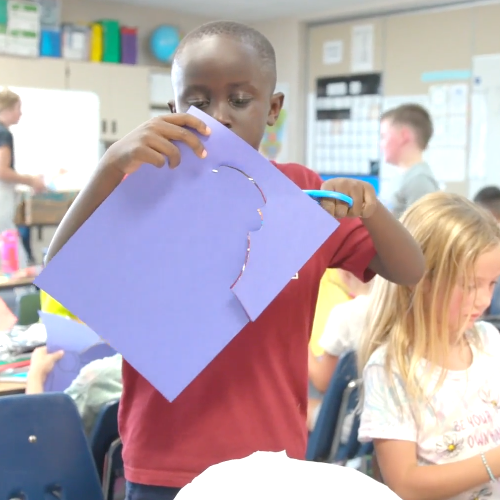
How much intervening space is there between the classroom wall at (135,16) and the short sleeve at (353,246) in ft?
18.3

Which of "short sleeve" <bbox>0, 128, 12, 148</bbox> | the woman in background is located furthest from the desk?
"short sleeve" <bbox>0, 128, 12, 148</bbox>

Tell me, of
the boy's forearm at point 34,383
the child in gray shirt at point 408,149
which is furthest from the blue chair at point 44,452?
the child in gray shirt at point 408,149

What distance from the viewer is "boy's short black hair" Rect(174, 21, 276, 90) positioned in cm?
86

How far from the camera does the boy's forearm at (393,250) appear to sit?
0.89 meters

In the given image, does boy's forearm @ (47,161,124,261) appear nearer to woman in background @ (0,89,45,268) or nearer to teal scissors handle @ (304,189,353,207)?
teal scissors handle @ (304,189,353,207)

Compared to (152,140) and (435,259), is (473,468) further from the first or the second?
(152,140)

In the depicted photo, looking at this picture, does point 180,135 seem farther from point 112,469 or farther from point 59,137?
point 59,137

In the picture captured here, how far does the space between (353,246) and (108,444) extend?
0.90 metres

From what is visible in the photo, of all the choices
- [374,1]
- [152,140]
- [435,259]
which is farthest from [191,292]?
[374,1]

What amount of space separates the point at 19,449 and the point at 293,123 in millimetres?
5692

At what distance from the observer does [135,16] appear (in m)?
6.37

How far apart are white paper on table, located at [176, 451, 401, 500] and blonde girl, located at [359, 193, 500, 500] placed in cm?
73

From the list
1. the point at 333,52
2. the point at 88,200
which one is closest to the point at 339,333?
the point at 88,200

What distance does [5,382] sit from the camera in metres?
1.81
